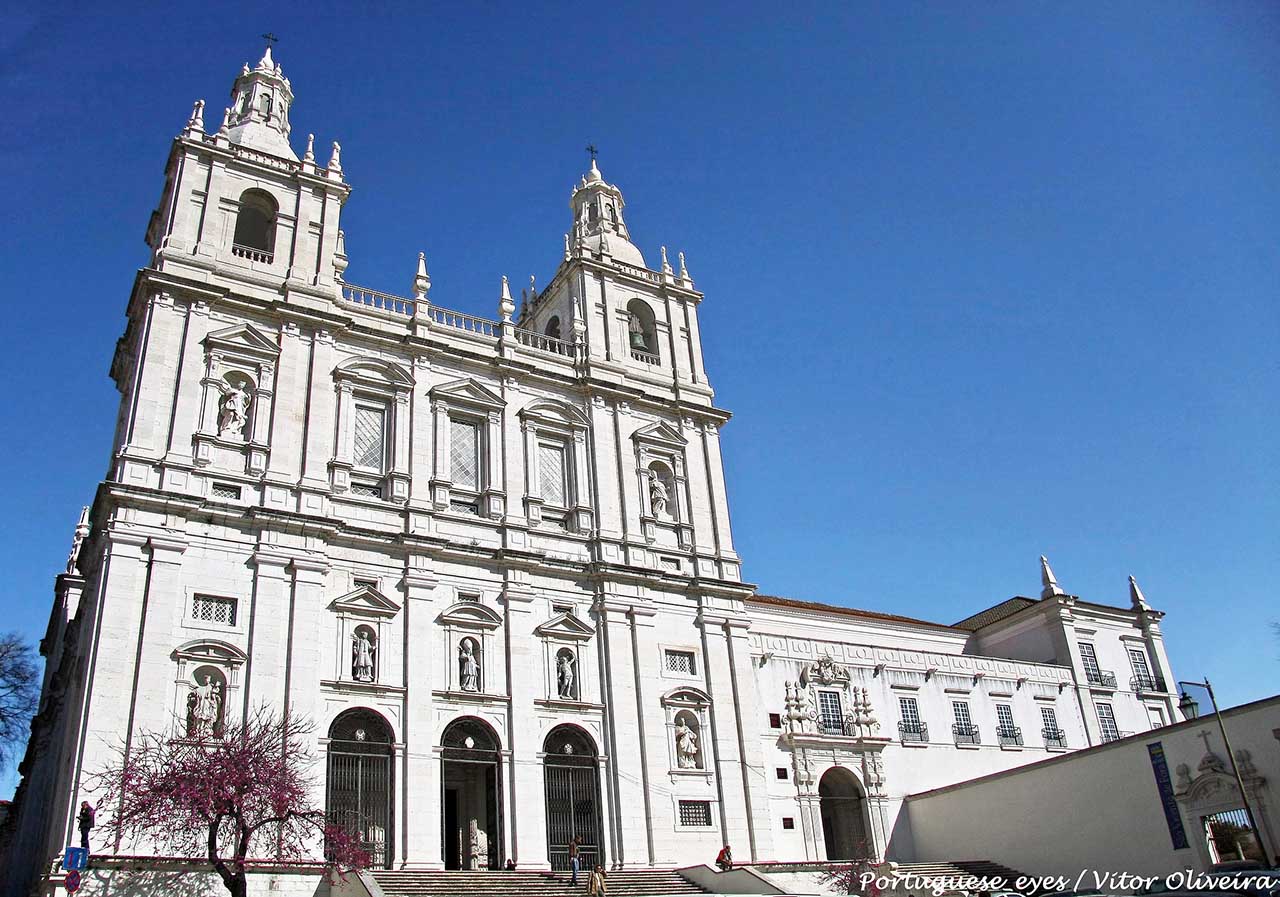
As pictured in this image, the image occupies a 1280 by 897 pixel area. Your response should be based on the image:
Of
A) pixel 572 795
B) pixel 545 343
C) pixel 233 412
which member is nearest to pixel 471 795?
pixel 572 795

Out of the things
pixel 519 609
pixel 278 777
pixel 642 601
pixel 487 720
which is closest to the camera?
pixel 278 777

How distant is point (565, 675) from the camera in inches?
1201

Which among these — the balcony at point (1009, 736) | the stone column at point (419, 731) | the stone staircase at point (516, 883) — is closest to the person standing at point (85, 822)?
the stone staircase at point (516, 883)

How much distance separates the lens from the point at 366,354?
31.8m

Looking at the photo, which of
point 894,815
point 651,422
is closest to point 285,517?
point 651,422

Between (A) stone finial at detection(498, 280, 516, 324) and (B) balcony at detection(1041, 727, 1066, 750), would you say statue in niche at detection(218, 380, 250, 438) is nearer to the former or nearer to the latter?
(A) stone finial at detection(498, 280, 516, 324)

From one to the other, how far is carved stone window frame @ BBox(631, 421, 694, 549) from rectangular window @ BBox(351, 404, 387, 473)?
8743 mm

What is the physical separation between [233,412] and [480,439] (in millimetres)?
7537

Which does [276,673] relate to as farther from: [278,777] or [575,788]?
[575,788]

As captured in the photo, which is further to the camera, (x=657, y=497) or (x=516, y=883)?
(x=657, y=497)

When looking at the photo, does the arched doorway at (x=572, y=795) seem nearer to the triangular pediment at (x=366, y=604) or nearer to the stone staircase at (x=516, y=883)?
the stone staircase at (x=516, y=883)

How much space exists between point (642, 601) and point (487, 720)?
664cm

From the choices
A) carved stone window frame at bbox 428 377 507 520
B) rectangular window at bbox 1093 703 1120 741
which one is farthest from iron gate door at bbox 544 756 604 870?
rectangular window at bbox 1093 703 1120 741

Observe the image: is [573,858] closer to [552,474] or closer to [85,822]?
[85,822]
